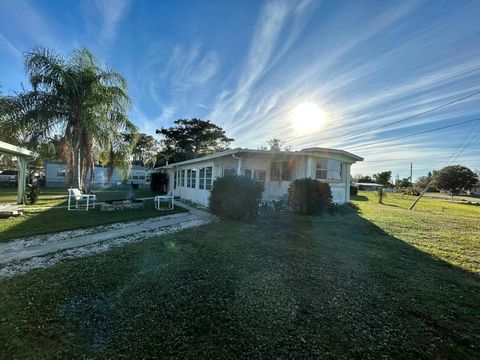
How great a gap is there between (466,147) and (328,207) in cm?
1534

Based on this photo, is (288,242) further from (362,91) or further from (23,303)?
(362,91)

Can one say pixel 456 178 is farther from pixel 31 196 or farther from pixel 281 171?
pixel 31 196

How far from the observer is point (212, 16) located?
26.4 ft

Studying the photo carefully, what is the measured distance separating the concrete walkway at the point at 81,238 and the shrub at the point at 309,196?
15.2ft

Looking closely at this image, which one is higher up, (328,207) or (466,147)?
(466,147)

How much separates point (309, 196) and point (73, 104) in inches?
530

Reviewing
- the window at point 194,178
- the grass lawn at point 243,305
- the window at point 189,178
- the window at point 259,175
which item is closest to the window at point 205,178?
the window at point 194,178

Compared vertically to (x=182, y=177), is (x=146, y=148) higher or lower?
higher

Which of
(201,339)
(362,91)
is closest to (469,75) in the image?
(362,91)

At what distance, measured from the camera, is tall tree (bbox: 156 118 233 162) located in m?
32.7

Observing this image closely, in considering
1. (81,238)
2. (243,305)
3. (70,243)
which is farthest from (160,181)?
(243,305)

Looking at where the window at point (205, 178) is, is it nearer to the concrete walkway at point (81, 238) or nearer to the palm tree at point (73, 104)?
the concrete walkway at point (81, 238)

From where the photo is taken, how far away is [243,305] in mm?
2891

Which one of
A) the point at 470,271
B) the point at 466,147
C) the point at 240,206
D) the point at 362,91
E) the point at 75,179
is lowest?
the point at 470,271
